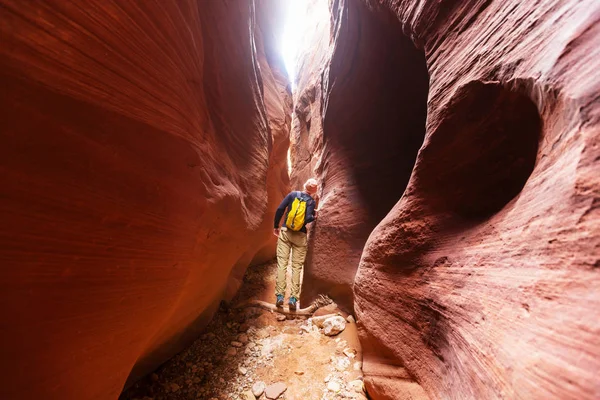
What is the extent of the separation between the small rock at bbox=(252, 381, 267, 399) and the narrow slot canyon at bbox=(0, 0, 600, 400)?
2 centimetres

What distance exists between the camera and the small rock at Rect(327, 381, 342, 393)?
7.73 ft

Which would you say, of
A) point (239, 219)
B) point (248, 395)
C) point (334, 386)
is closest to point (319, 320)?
point (334, 386)

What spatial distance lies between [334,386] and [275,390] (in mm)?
590

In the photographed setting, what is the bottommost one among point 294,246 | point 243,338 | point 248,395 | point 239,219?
point 248,395

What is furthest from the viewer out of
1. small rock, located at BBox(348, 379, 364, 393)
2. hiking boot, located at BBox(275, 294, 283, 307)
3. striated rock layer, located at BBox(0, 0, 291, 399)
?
hiking boot, located at BBox(275, 294, 283, 307)

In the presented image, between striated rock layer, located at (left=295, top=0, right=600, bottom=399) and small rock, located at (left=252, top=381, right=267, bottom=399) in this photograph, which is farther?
small rock, located at (left=252, top=381, right=267, bottom=399)

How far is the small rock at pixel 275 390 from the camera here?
7.70ft

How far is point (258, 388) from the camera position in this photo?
246cm

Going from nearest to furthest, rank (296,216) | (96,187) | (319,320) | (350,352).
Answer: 1. (96,187)
2. (350,352)
3. (319,320)
4. (296,216)

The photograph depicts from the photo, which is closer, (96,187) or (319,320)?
(96,187)

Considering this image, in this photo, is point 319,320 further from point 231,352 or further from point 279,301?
point 231,352

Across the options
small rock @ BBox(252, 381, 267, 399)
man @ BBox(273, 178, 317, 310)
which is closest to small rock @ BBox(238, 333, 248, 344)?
small rock @ BBox(252, 381, 267, 399)

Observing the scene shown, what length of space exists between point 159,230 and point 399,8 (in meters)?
3.22

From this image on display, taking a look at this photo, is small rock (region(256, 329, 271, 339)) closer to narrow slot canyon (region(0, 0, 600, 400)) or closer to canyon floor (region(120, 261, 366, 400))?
canyon floor (region(120, 261, 366, 400))
